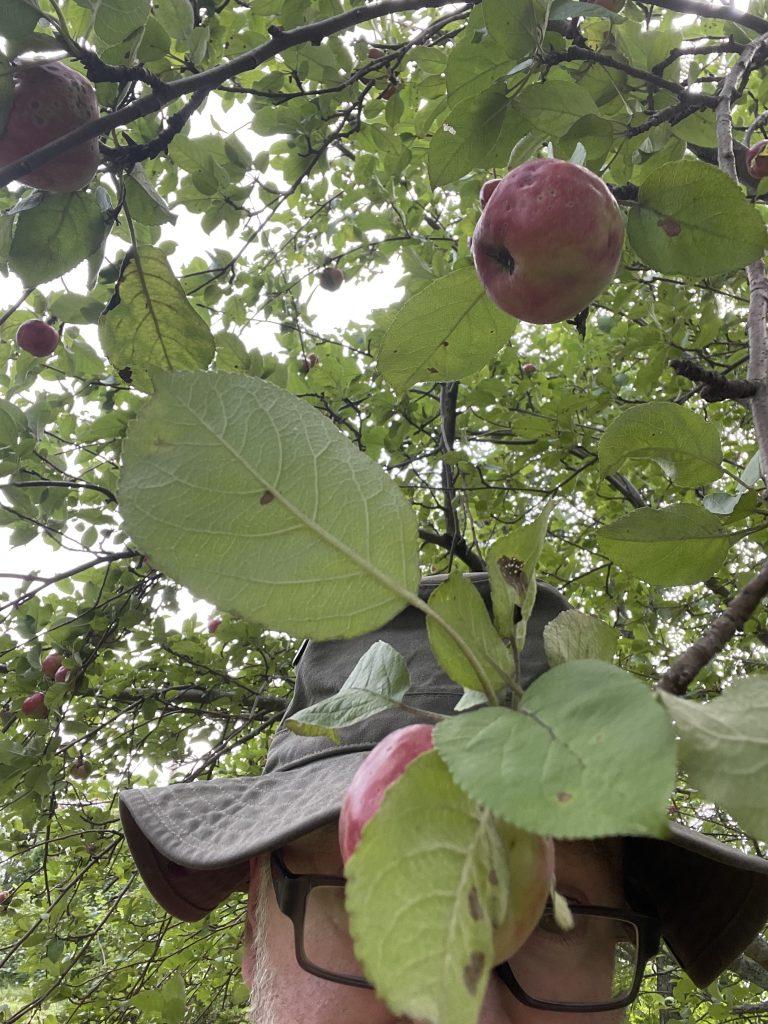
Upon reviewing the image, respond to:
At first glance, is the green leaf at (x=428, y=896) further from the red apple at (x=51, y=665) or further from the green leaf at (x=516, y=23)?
the red apple at (x=51, y=665)

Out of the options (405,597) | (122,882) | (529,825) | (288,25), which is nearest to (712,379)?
(405,597)

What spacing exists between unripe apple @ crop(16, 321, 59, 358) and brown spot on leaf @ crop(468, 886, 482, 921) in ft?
7.40

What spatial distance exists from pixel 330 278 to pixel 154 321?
8.19ft

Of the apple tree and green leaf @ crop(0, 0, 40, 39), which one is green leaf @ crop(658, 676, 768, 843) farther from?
green leaf @ crop(0, 0, 40, 39)

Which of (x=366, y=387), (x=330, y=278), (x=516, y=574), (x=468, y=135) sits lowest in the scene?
(x=516, y=574)

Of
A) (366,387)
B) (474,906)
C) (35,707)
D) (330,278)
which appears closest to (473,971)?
(474,906)

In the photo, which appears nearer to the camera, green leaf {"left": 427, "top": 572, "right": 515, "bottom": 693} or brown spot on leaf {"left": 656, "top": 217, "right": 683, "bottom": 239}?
green leaf {"left": 427, "top": 572, "right": 515, "bottom": 693}

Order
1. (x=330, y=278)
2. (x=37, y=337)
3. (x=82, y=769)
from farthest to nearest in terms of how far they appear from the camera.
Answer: (x=330, y=278) < (x=82, y=769) < (x=37, y=337)

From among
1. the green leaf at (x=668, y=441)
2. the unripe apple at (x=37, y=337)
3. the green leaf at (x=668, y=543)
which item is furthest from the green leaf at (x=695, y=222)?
the unripe apple at (x=37, y=337)

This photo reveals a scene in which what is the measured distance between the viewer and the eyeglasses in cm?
122

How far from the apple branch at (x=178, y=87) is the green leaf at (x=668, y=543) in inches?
27.7

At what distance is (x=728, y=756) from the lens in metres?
0.37

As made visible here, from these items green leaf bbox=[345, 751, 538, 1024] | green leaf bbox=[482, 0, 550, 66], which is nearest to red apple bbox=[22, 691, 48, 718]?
green leaf bbox=[482, 0, 550, 66]

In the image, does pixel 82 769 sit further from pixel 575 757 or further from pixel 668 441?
pixel 575 757
